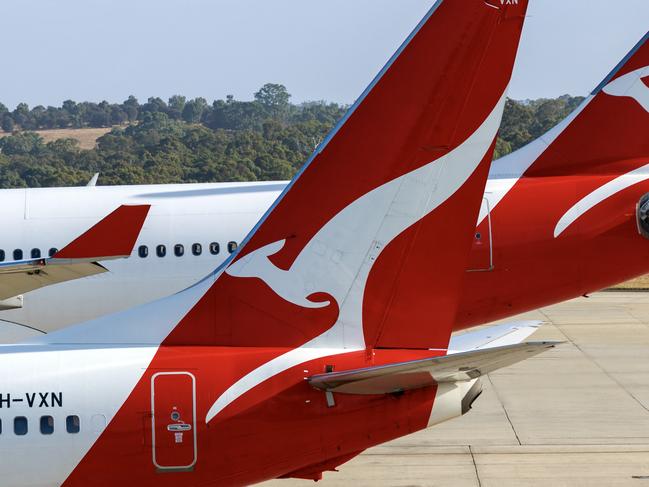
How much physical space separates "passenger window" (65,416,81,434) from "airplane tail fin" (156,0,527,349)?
1.07 meters

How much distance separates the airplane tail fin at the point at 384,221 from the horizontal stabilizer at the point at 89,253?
4.38ft

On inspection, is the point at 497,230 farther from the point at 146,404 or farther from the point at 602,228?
the point at 146,404

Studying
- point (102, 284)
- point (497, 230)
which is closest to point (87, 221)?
point (102, 284)

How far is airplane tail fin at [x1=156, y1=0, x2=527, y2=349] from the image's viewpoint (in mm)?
9422

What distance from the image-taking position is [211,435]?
9.21 metres

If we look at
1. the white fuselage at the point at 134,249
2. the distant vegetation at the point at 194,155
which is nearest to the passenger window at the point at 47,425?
the white fuselage at the point at 134,249

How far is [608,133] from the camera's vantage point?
17938mm

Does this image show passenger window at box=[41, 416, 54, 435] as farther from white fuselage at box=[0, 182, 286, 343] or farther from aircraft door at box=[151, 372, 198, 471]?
white fuselage at box=[0, 182, 286, 343]

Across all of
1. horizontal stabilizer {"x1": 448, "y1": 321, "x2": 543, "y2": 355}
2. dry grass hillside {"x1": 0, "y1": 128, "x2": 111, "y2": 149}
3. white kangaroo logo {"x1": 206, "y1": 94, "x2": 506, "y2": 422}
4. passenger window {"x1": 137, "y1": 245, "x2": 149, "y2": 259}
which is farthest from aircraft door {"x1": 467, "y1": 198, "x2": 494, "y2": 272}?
dry grass hillside {"x1": 0, "y1": 128, "x2": 111, "y2": 149}

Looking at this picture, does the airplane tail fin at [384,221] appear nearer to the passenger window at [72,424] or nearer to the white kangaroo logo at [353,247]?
the white kangaroo logo at [353,247]

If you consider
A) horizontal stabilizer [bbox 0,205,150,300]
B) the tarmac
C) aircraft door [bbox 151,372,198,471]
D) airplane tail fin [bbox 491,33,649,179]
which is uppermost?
airplane tail fin [bbox 491,33,649,179]

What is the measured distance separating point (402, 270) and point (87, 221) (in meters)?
9.69

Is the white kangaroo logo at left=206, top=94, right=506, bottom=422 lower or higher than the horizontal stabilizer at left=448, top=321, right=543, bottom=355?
higher

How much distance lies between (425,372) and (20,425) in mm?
3419
